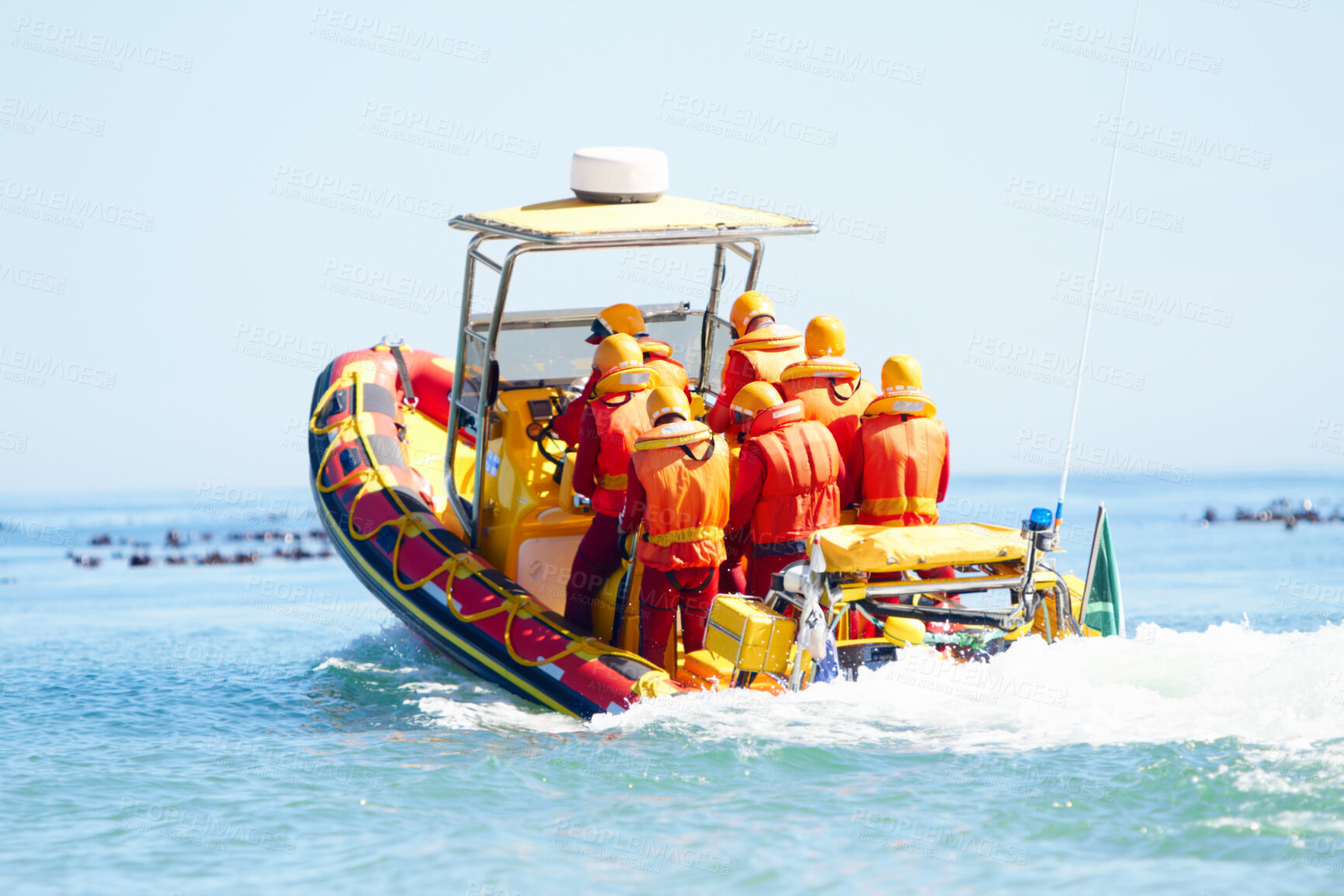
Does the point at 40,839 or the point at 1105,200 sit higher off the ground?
the point at 1105,200

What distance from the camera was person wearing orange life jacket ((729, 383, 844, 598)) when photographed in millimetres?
4305

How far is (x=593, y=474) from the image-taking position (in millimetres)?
4594

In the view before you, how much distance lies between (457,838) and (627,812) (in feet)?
1.56

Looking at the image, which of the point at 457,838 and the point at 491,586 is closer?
the point at 457,838

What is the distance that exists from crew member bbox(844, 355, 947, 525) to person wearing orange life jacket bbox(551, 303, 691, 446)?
81 centimetres

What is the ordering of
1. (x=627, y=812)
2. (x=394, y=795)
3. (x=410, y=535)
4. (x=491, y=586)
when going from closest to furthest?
(x=627, y=812), (x=394, y=795), (x=491, y=586), (x=410, y=535)

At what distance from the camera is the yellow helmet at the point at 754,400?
4.41 meters

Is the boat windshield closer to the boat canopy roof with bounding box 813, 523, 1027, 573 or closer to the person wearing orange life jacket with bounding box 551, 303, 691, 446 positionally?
the person wearing orange life jacket with bounding box 551, 303, 691, 446

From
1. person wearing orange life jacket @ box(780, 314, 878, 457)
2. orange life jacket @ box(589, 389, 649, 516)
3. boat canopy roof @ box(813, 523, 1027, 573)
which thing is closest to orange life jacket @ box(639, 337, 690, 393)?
orange life jacket @ box(589, 389, 649, 516)

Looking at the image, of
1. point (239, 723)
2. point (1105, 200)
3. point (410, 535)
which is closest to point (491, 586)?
point (410, 535)

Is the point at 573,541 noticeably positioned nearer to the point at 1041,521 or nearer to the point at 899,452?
the point at 899,452

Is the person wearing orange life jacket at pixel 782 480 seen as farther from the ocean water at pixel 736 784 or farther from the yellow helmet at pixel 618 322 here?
the yellow helmet at pixel 618 322

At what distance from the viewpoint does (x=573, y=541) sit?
16.8 feet

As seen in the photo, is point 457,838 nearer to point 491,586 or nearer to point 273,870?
point 273,870
